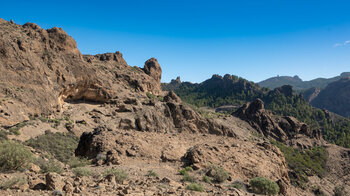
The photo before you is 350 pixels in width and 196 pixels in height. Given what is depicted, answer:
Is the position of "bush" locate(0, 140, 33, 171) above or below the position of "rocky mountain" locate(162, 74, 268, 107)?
below

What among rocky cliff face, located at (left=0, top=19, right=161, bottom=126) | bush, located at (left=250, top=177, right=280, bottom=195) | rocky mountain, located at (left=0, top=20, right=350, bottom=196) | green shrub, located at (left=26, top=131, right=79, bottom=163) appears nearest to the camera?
rocky mountain, located at (left=0, top=20, right=350, bottom=196)

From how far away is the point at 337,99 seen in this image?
183 meters

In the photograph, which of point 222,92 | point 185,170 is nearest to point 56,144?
point 185,170

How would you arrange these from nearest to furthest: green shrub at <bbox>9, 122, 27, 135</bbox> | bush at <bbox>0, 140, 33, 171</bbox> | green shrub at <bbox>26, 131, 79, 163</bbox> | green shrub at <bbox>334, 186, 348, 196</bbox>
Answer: bush at <bbox>0, 140, 33, 171</bbox> → green shrub at <bbox>26, 131, 79, 163</bbox> → green shrub at <bbox>9, 122, 27, 135</bbox> → green shrub at <bbox>334, 186, 348, 196</bbox>

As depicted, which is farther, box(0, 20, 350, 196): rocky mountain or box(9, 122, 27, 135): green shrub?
box(9, 122, 27, 135): green shrub

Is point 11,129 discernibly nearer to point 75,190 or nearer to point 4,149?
point 4,149

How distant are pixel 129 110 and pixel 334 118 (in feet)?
359

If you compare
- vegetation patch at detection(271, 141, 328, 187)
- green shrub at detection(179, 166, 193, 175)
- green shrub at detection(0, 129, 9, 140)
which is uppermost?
green shrub at detection(0, 129, 9, 140)

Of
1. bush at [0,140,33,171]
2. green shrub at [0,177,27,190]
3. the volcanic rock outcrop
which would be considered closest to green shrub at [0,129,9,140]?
bush at [0,140,33,171]

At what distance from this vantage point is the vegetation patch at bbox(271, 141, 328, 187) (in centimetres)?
4904

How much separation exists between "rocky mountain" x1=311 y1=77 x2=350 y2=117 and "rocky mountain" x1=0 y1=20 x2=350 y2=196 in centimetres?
14479

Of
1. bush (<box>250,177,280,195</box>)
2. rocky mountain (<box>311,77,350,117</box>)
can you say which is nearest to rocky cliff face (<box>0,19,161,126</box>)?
bush (<box>250,177,280,195</box>)

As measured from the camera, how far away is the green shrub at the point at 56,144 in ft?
54.5

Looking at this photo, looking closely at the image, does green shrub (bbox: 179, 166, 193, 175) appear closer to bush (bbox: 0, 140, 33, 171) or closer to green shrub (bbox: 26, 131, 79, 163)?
bush (bbox: 0, 140, 33, 171)
